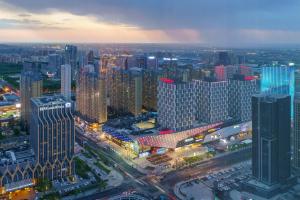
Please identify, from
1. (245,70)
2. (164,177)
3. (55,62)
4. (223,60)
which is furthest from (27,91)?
(55,62)

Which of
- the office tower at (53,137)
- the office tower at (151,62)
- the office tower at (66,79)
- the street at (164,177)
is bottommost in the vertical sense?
the street at (164,177)

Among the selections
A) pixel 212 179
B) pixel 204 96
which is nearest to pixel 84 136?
pixel 204 96

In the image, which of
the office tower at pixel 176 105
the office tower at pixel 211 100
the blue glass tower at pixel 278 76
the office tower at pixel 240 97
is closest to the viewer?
the office tower at pixel 176 105

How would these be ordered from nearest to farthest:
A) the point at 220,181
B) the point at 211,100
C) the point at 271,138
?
1. the point at 271,138
2. the point at 220,181
3. the point at 211,100

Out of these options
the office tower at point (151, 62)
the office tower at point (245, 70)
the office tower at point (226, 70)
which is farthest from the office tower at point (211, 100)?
the office tower at point (151, 62)

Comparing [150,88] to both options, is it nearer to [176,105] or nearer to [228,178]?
[176,105]

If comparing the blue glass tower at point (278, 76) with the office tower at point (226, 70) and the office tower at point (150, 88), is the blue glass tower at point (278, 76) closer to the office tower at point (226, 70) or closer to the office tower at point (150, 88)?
the office tower at point (226, 70)
